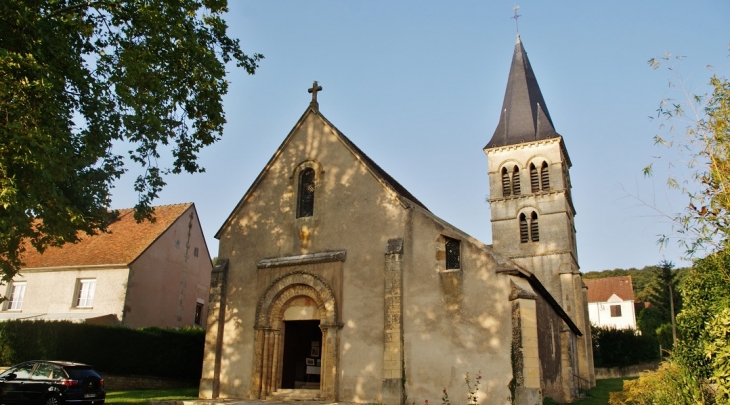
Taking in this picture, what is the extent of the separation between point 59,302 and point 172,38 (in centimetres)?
1651

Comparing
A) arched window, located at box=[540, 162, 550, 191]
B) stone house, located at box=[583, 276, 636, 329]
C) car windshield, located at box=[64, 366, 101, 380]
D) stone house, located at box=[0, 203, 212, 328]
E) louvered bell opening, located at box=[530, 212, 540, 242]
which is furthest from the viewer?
stone house, located at box=[583, 276, 636, 329]

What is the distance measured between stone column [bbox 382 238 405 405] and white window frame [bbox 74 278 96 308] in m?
15.7

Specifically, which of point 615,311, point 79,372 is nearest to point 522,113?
point 79,372

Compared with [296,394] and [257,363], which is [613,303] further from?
[257,363]

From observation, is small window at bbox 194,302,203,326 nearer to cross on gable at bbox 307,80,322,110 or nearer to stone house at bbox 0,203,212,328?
stone house at bbox 0,203,212,328

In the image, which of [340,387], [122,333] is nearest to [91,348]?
[122,333]

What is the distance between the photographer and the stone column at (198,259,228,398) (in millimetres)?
17141

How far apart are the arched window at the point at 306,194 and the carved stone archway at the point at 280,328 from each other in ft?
7.22

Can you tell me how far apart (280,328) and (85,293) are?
12.4 m

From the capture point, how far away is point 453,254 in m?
15.1

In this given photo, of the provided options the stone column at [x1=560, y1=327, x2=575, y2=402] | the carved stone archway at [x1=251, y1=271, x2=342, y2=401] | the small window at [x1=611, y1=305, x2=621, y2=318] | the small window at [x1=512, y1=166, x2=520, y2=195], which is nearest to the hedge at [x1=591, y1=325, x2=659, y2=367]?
the small window at [x1=512, y1=166, x2=520, y2=195]

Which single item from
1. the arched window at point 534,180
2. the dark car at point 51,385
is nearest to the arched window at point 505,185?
the arched window at point 534,180

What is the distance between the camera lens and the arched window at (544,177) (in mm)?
35597

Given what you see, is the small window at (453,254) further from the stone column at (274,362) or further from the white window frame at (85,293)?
the white window frame at (85,293)
